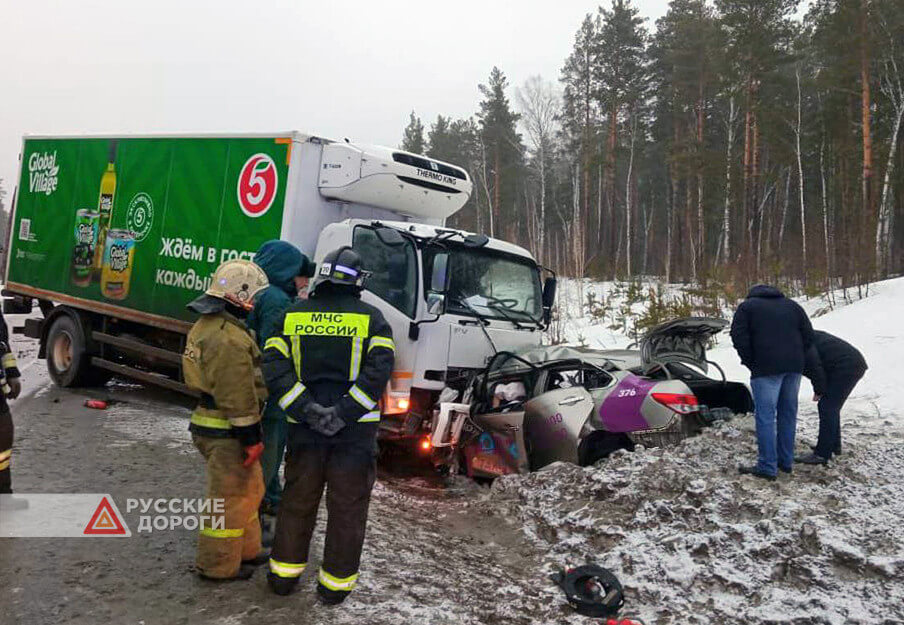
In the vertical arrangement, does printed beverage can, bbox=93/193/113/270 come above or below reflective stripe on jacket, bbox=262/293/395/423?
above

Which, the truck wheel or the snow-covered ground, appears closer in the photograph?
the snow-covered ground

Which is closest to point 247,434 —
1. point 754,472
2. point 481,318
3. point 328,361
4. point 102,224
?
point 328,361

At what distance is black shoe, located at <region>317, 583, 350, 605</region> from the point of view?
10.2 feet

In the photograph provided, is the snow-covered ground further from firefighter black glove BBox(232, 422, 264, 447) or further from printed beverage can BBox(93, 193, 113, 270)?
printed beverage can BBox(93, 193, 113, 270)

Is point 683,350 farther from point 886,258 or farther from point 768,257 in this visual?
point 886,258

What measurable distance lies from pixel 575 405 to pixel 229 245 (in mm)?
4215

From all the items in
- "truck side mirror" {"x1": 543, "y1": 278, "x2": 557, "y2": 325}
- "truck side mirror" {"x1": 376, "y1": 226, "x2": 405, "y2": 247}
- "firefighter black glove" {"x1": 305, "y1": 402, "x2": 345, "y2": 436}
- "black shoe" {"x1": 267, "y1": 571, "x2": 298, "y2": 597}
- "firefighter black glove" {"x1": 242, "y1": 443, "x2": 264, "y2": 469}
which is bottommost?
"black shoe" {"x1": 267, "y1": 571, "x2": 298, "y2": 597}

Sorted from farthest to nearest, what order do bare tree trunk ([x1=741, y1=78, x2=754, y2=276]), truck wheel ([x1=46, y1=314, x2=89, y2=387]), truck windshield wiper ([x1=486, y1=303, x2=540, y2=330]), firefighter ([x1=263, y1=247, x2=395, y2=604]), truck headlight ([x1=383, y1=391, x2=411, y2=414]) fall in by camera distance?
bare tree trunk ([x1=741, y1=78, x2=754, y2=276]) < truck wheel ([x1=46, y1=314, x2=89, y2=387]) < truck windshield wiper ([x1=486, y1=303, x2=540, y2=330]) < truck headlight ([x1=383, y1=391, x2=411, y2=414]) < firefighter ([x1=263, y1=247, x2=395, y2=604])

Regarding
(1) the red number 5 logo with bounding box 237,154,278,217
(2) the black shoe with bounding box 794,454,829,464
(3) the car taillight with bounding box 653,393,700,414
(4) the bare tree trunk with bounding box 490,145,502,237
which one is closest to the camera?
(3) the car taillight with bounding box 653,393,700,414

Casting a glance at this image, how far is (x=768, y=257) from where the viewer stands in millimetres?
15484

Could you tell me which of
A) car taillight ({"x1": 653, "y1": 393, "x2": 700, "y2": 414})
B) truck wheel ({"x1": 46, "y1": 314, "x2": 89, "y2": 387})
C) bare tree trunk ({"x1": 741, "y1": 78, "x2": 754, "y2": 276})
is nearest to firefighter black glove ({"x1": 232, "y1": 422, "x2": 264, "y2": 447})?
car taillight ({"x1": 653, "y1": 393, "x2": 700, "y2": 414})

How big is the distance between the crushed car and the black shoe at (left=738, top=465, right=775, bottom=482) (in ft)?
1.82

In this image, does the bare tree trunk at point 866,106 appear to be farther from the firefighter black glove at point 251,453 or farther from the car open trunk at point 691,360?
the firefighter black glove at point 251,453

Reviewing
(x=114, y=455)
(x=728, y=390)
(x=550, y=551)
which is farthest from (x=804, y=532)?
(x=114, y=455)
